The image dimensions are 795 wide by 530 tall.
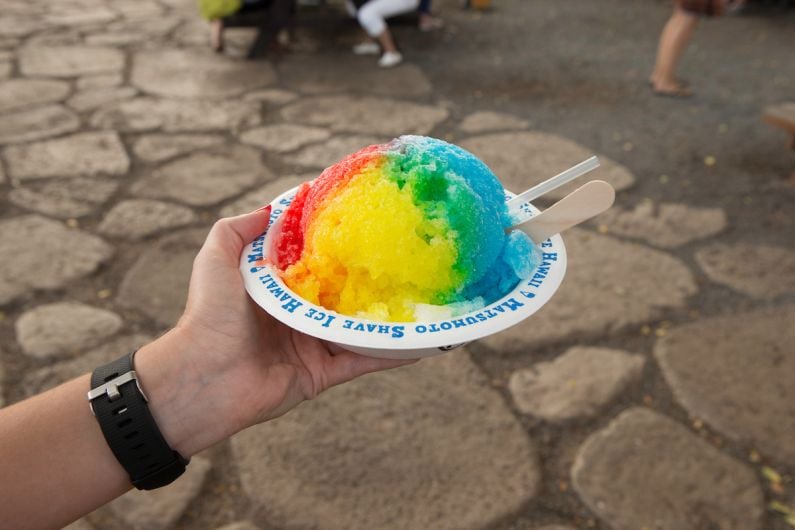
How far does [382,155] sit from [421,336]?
18.5 inches

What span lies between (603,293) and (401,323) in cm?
173

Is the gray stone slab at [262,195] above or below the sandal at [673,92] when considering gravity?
below

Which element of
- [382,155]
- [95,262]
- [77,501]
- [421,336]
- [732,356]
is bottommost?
[95,262]

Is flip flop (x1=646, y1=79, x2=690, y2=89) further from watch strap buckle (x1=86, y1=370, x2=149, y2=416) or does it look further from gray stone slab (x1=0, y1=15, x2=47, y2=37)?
gray stone slab (x1=0, y1=15, x2=47, y2=37)

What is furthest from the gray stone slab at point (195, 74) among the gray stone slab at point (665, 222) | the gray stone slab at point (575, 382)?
the gray stone slab at point (575, 382)

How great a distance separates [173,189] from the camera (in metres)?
3.48

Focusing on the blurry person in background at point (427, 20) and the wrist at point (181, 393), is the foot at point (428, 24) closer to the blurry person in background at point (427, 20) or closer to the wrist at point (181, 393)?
the blurry person in background at point (427, 20)

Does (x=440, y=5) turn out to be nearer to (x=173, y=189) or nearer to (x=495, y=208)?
(x=173, y=189)

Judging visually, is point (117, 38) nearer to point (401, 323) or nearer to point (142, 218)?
point (142, 218)

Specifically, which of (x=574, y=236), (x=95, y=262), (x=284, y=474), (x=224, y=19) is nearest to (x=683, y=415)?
(x=574, y=236)

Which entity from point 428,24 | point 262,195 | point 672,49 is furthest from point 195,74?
point 672,49

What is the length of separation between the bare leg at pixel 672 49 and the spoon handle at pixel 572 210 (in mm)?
3974

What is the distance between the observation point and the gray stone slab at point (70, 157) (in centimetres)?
363

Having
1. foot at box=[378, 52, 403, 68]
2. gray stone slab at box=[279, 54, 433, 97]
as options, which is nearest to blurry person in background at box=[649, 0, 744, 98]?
gray stone slab at box=[279, 54, 433, 97]
